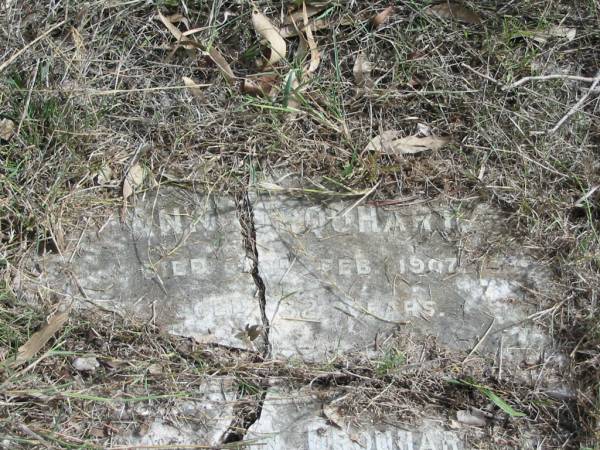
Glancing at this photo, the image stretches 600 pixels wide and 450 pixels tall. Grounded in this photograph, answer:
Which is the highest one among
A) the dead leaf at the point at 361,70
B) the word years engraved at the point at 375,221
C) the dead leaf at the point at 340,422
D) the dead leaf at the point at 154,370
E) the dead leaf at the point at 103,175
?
the dead leaf at the point at 361,70

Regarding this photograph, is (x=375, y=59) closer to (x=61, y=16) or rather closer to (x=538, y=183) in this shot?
(x=538, y=183)

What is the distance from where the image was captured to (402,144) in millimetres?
2643

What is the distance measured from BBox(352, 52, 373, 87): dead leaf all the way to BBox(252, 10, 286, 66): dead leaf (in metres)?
0.27

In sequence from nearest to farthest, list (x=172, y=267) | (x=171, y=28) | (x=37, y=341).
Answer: (x=37, y=341), (x=172, y=267), (x=171, y=28)

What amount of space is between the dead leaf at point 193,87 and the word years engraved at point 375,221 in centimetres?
57

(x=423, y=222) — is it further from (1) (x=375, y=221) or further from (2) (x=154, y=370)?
(2) (x=154, y=370)

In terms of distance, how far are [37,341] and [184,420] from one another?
55 cm

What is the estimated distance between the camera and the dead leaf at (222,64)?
2641mm

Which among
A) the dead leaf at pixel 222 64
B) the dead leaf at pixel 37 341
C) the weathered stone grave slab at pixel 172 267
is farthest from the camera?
the dead leaf at pixel 222 64

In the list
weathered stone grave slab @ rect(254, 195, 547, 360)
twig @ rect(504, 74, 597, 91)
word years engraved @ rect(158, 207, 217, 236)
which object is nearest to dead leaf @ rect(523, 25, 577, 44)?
twig @ rect(504, 74, 597, 91)

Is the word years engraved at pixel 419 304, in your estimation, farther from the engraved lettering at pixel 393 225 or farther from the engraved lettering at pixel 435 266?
the engraved lettering at pixel 393 225

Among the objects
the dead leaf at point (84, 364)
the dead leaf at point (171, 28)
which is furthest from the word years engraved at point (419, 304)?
the dead leaf at point (171, 28)

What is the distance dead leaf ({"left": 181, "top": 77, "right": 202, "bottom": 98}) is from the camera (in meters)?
2.64

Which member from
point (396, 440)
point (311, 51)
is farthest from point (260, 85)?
point (396, 440)
